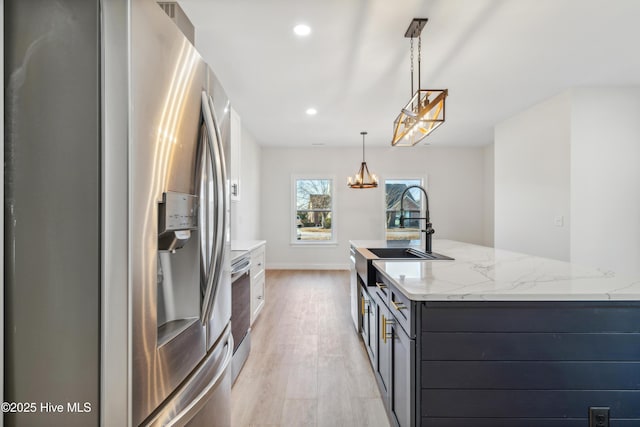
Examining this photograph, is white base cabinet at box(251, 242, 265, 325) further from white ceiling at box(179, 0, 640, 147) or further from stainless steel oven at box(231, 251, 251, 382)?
white ceiling at box(179, 0, 640, 147)

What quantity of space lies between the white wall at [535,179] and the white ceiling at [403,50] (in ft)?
1.06

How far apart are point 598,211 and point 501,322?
11.6 feet

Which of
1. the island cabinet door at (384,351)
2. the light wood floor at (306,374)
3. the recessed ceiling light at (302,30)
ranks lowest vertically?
the light wood floor at (306,374)

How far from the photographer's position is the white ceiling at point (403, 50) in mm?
2234

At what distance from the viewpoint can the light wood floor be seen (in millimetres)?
1943

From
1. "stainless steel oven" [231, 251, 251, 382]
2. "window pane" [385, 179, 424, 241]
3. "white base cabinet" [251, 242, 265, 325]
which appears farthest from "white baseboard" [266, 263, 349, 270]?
"stainless steel oven" [231, 251, 251, 382]

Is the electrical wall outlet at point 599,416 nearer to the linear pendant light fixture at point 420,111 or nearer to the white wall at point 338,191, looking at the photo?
the linear pendant light fixture at point 420,111

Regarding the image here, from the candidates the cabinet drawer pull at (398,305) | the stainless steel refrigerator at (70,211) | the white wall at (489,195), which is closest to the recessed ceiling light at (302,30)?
the stainless steel refrigerator at (70,211)

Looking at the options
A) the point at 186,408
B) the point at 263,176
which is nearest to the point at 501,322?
the point at 186,408

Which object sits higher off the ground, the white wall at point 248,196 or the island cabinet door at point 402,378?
the white wall at point 248,196

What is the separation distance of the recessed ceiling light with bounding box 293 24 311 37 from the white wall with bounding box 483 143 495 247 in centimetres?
569

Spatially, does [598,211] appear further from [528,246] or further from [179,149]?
[179,149]

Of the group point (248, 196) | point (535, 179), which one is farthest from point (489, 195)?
point (248, 196)

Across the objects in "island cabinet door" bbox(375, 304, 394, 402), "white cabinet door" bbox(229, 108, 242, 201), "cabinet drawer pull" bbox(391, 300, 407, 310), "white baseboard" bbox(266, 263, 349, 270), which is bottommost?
"white baseboard" bbox(266, 263, 349, 270)
